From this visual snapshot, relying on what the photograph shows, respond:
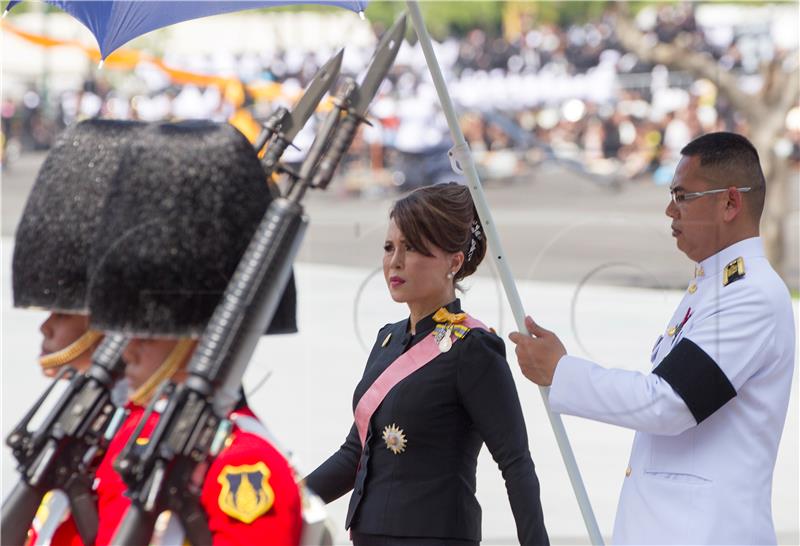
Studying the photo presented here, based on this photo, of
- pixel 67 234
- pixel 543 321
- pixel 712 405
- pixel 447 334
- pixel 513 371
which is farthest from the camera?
pixel 543 321

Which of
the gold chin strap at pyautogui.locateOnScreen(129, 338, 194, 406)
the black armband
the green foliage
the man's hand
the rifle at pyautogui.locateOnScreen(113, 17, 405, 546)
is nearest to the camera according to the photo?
the rifle at pyautogui.locateOnScreen(113, 17, 405, 546)

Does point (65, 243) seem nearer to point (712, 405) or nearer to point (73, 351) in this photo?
point (73, 351)

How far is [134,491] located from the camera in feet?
5.68

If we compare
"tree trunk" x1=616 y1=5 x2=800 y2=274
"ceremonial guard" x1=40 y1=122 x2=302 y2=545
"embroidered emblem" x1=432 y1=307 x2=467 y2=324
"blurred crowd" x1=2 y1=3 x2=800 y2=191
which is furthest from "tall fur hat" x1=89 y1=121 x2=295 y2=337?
"blurred crowd" x1=2 y1=3 x2=800 y2=191

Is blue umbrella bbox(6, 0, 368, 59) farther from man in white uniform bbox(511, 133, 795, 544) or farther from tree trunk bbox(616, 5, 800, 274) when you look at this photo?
tree trunk bbox(616, 5, 800, 274)

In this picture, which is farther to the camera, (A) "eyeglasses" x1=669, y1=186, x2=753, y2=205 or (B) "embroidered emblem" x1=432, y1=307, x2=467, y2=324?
(B) "embroidered emblem" x1=432, y1=307, x2=467, y2=324

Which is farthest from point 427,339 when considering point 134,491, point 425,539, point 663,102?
point 663,102

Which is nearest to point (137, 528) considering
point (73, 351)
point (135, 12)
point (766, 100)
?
point (73, 351)

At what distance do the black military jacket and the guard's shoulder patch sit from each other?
1.49ft

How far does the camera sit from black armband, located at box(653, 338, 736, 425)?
7.66 feet

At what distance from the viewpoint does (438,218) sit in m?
2.69

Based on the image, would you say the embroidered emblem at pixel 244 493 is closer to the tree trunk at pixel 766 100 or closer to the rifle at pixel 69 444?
the rifle at pixel 69 444

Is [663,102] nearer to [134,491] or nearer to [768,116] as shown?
[768,116]

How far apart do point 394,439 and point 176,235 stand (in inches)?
38.4
